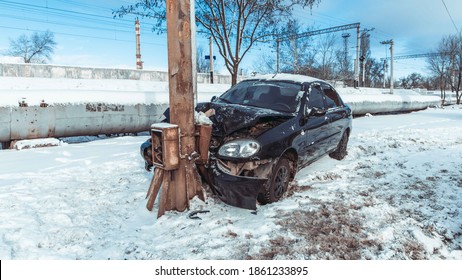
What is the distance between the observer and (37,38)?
1831 inches

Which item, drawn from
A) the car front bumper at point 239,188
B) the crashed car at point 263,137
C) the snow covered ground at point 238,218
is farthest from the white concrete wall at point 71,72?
the car front bumper at point 239,188

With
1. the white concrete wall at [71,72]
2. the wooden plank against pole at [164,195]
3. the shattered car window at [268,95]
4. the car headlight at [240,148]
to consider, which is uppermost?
the white concrete wall at [71,72]

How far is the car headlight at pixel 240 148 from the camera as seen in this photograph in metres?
3.25

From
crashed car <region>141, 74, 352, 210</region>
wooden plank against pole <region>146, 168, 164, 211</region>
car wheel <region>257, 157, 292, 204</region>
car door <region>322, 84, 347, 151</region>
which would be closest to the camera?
crashed car <region>141, 74, 352, 210</region>

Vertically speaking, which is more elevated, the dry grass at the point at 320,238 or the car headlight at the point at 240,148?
the car headlight at the point at 240,148

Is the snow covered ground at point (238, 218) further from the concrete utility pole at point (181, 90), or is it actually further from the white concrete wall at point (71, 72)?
the white concrete wall at point (71, 72)

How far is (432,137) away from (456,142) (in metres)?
0.73

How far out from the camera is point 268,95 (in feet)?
15.0

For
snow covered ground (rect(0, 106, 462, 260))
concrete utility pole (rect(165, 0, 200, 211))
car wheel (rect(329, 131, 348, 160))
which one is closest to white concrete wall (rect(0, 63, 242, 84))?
snow covered ground (rect(0, 106, 462, 260))

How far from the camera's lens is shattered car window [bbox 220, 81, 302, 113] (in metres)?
4.29

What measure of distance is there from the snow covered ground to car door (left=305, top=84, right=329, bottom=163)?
44 centimetres

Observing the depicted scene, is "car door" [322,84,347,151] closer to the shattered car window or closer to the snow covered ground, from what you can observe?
the snow covered ground

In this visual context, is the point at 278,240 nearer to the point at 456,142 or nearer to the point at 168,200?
the point at 168,200

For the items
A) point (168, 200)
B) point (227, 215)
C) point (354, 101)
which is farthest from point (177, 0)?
point (354, 101)
